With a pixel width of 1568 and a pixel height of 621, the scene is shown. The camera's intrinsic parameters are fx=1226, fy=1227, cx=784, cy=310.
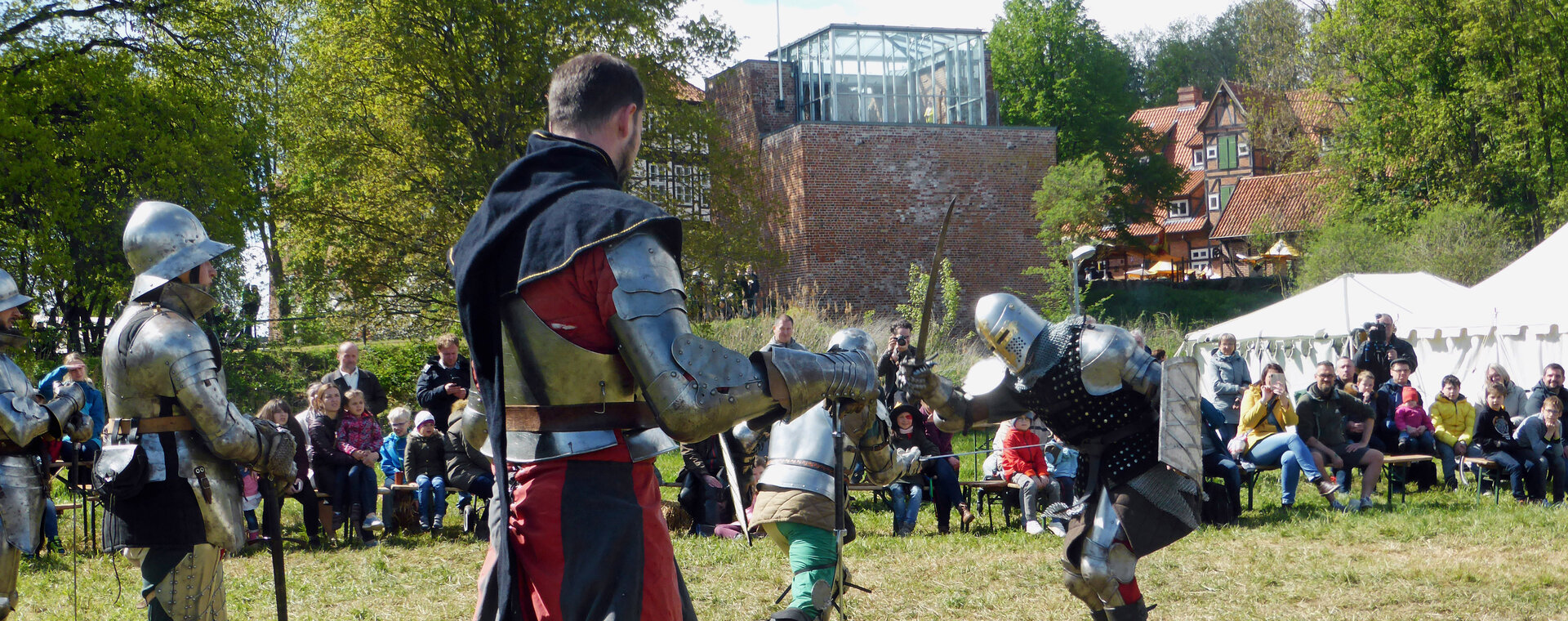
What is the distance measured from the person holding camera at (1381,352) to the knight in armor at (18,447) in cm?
1116

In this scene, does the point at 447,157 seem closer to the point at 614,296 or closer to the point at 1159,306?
the point at 614,296

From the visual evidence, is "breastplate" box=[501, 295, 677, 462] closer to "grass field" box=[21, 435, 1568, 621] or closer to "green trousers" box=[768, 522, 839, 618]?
"green trousers" box=[768, 522, 839, 618]

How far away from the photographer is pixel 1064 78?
3556cm

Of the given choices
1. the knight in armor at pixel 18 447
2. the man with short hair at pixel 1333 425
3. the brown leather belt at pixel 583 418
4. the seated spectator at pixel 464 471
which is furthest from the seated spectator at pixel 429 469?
the brown leather belt at pixel 583 418

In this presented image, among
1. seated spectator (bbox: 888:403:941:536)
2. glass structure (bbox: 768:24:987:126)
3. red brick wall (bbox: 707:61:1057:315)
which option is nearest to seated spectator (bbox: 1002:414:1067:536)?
seated spectator (bbox: 888:403:941:536)

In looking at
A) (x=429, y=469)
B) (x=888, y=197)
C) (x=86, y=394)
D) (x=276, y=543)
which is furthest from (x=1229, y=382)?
(x=888, y=197)

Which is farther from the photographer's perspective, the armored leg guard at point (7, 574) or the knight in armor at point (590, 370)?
the armored leg guard at point (7, 574)

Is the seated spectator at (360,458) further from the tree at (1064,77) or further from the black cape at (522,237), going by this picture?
the tree at (1064,77)

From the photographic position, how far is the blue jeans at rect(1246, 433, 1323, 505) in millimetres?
9883

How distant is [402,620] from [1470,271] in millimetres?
26517

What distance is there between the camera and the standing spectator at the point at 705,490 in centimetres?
918

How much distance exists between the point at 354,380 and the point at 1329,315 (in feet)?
38.9

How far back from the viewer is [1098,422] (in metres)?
4.60

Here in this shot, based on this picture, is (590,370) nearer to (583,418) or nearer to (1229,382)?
(583,418)
